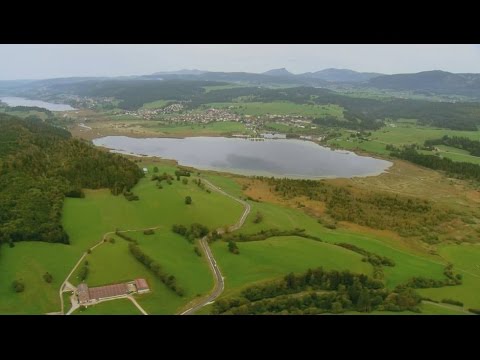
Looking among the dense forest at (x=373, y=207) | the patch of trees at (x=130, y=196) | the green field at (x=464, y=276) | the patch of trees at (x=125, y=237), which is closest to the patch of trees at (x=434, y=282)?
the green field at (x=464, y=276)

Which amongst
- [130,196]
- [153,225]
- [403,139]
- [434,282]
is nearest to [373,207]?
Result: [434,282]

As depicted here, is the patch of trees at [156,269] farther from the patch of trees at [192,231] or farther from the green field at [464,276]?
the green field at [464,276]

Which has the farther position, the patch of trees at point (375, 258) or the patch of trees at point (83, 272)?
the patch of trees at point (375, 258)

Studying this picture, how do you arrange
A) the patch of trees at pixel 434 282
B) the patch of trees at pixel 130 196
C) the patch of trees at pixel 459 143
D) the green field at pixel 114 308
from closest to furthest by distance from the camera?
the green field at pixel 114 308 < the patch of trees at pixel 434 282 < the patch of trees at pixel 130 196 < the patch of trees at pixel 459 143

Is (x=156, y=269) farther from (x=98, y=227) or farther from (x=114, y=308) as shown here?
(x=98, y=227)

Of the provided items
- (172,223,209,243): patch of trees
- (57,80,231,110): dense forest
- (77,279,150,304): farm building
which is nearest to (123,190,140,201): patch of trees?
(172,223,209,243): patch of trees

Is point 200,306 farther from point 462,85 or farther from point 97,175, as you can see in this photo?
point 462,85
